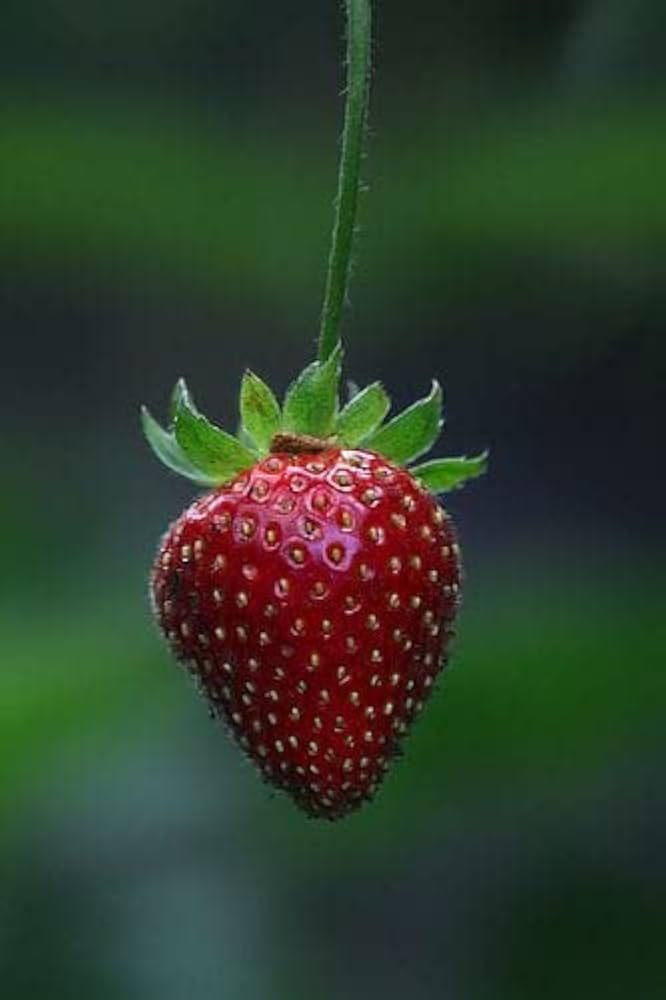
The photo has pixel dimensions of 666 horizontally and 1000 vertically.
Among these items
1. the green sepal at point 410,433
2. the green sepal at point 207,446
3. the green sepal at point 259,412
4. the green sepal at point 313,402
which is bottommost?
the green sepal at point 410,433

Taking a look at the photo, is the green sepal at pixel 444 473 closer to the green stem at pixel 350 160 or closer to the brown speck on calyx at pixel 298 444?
the brown speck on calyx at pixel 298 444

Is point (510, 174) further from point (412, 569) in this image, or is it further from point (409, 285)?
point (412, 569)

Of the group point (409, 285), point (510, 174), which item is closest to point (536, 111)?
point (510, 174)

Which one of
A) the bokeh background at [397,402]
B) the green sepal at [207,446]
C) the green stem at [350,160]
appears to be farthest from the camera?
the bokeh background at [397,402]

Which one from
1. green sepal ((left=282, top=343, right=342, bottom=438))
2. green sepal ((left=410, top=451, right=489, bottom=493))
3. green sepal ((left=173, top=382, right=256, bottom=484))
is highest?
green sepal ((left=173, top=382, right=256, bottom=484))

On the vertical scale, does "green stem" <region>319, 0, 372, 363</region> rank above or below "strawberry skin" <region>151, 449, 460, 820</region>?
above

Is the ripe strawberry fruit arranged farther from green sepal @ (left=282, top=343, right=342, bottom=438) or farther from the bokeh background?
the bokeh background

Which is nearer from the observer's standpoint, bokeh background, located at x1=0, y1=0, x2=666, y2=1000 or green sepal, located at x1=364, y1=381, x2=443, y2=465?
green sepal, located at x1=364, y1=381, x2=443, y2=465

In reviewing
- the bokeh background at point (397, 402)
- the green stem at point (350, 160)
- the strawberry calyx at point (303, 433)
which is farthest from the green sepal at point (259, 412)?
the bokeh background at point (397, 402)

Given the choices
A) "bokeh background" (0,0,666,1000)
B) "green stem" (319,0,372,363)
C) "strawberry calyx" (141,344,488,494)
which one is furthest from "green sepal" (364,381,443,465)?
"bokeh background" (0,0,666,1000)
